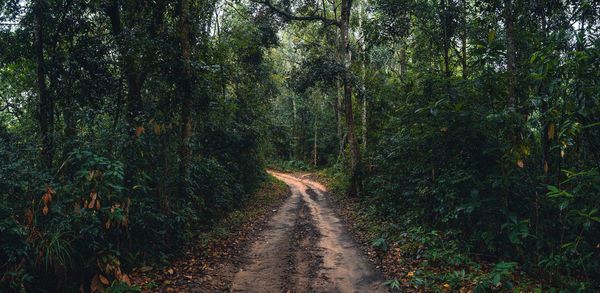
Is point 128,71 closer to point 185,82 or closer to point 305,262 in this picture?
point 185,82

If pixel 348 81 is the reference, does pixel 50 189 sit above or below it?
below

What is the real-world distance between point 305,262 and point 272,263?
2.26 feet

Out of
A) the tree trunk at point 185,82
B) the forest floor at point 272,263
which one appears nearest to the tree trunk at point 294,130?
the forest floor at point 272,263

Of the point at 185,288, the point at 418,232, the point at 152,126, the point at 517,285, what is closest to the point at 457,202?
the point at 418,232

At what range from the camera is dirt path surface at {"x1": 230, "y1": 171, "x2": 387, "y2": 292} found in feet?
15.6

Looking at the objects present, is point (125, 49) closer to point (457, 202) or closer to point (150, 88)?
point (150, 88)

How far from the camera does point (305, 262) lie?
229 inches

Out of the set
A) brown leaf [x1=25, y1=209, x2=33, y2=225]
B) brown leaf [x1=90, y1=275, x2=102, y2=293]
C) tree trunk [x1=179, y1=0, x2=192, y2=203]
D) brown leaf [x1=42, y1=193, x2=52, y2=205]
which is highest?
tree trunk [x1=179, y1=0, x2=192, y2=203]

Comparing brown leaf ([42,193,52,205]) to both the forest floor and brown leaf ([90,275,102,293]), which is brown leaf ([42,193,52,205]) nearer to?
brown leaf ([90,275,102,293])

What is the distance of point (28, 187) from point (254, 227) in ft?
19.2

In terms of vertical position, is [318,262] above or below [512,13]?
below

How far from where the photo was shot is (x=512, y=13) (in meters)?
8.59

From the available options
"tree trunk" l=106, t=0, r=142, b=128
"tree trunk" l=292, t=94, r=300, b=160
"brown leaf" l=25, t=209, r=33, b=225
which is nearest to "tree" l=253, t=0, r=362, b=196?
"tree trunk" l=106, t=0, r=142, b=128

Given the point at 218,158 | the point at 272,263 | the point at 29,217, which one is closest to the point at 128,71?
the point at 29,217
